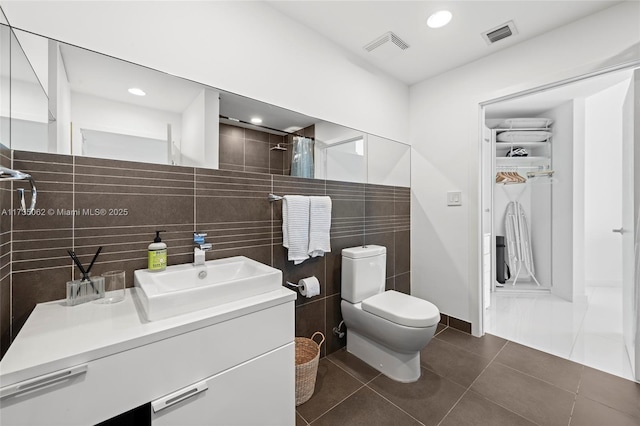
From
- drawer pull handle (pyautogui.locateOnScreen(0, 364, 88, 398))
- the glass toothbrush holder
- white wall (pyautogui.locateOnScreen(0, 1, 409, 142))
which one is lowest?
drawer pull handle (pyautogui.locateOnScreen(0, 364, 88, 398))

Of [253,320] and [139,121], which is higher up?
[139,121]

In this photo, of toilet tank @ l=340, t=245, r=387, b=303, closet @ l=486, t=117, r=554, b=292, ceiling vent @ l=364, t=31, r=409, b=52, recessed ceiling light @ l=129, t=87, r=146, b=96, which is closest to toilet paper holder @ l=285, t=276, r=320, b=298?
toilet tank @ l=340, t=245, r=387, b=303

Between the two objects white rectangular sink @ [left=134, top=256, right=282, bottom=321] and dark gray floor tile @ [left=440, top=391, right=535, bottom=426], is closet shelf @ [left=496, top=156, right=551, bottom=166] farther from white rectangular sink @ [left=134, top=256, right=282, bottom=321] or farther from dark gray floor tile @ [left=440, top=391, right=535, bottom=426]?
white rectangular sink @ [left=134, top=256, right=282, bottom=321]

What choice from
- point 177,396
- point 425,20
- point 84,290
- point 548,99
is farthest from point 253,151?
point 548,99

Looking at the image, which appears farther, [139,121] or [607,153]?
[607,153]

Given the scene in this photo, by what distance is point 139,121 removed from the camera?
48.8 inches

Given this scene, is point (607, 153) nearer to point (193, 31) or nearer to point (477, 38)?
point (477, 38)

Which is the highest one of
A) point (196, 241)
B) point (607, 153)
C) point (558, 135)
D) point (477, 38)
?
point (477, 38)

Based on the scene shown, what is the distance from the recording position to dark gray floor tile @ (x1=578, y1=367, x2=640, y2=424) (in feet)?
4.77

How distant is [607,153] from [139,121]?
16.1ft

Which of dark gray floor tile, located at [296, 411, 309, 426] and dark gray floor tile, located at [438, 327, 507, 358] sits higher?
dark gray floor tile, located at [438, 327, 507, 358]

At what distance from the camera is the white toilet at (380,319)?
1.59m

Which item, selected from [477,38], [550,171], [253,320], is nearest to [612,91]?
[550,171]

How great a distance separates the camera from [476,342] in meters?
2.16
